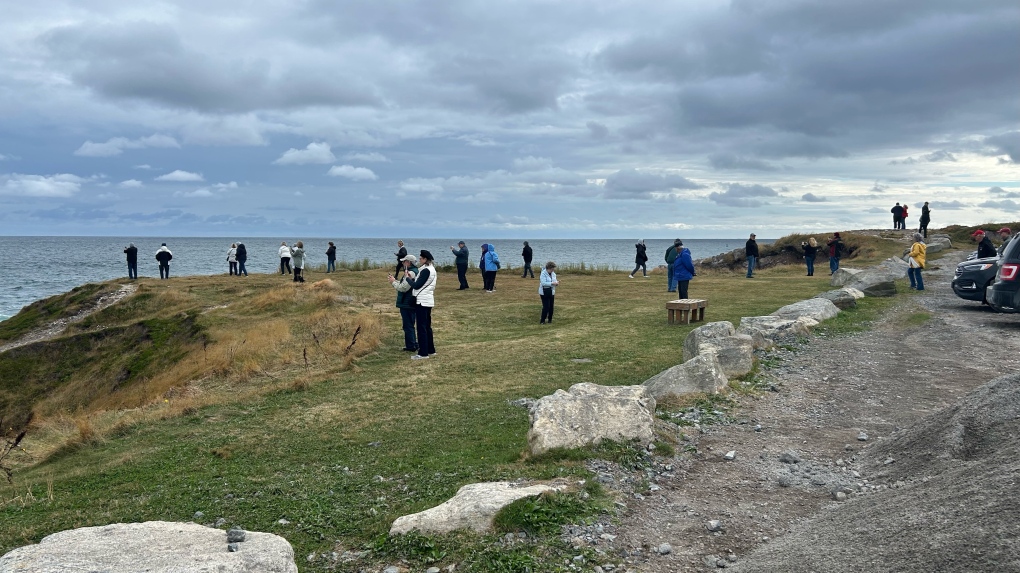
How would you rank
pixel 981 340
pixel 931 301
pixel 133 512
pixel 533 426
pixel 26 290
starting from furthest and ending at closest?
pixel 26 290 < pixel 931 301 < pixel 981 340 < pixel 533 426 < pixel 133 512

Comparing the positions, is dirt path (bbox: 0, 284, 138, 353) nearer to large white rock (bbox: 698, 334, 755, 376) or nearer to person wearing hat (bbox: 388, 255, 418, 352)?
person wearing hat (bbox: 388, 255, 418, 352)

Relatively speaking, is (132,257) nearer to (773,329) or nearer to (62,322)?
(62,322)

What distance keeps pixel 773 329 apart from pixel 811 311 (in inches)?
101

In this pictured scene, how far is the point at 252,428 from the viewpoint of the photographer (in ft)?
33.0

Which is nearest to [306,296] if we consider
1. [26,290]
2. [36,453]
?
[36,453]

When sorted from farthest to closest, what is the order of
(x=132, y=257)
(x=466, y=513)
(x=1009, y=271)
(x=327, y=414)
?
1. (x=132, y=257)
2. (x=1009, y=271)
3. (x=327, y=414)
4. (x=466, y=513)

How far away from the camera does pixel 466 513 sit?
217 inches

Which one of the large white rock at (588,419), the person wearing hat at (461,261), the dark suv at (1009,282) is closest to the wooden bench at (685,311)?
the dark suv at (1009,282)

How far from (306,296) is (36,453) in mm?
14288

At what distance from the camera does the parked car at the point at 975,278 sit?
18.4m

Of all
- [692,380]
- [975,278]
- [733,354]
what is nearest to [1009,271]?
[975,278]

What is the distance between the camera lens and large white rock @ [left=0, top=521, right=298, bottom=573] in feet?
13.3

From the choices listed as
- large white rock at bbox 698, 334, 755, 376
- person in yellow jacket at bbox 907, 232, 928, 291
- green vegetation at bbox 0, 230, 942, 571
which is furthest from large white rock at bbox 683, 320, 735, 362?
person in yellow jacket at bbox 907, 232, 928, 291

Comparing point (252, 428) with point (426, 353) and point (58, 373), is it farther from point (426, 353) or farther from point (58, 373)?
point (58, 373)
